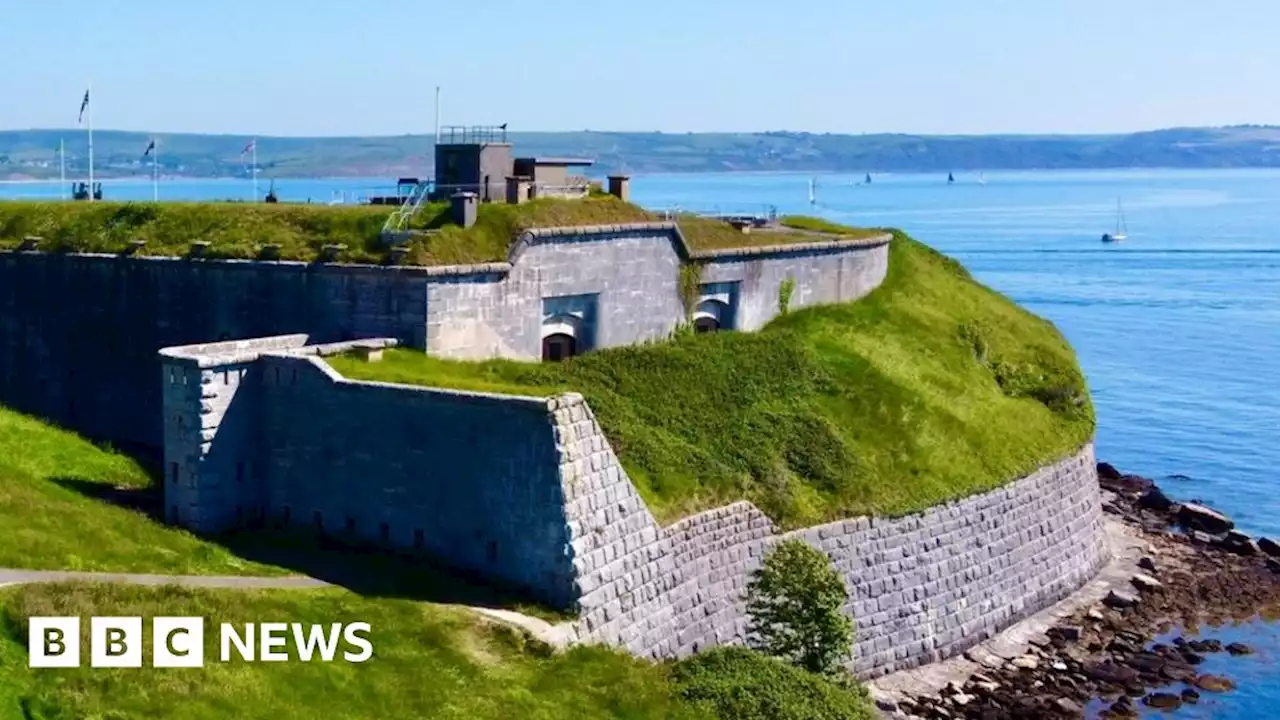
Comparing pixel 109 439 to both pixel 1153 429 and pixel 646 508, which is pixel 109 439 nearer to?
pixel 646 508

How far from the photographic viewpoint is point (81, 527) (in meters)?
25.2

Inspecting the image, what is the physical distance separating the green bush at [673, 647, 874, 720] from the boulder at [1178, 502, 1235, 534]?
23421 millimetres

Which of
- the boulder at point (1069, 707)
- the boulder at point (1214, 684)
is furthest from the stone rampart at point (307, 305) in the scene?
the boulder at point (1214, 684)

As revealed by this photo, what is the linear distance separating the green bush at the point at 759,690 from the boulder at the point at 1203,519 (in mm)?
23421

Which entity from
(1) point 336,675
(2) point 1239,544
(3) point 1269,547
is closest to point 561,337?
(1) point 336,675

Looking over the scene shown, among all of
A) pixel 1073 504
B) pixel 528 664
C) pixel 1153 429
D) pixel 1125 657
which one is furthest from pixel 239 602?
pixel 1153 429

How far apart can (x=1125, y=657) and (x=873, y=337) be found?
11.7 m

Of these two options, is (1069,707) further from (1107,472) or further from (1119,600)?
(1107,472)

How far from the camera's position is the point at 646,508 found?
89.0 ft

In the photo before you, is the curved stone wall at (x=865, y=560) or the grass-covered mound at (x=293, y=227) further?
the grass-covered mound at (x=293, y=227)

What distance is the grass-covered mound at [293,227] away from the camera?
104 feet

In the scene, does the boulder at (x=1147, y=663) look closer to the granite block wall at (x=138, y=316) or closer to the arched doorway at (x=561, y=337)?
the arched doorway at (x=561, y=337)

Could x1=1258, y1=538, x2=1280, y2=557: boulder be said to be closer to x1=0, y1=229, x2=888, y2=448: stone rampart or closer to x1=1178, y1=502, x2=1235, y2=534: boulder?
x1=1178, y1=502, x2=1235, y2=534: boulder

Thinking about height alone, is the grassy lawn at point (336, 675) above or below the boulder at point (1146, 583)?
above
